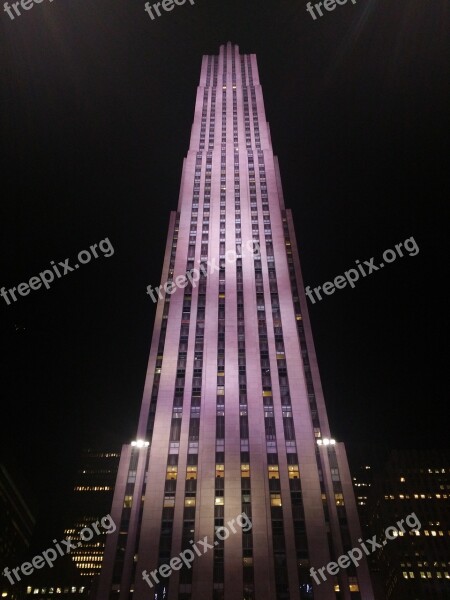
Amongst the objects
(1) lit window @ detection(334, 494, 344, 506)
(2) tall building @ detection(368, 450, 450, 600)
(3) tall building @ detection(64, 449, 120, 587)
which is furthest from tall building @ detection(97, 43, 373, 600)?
(3) tall building @ detection(64, 449, 120, 587)

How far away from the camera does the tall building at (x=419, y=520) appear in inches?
4107

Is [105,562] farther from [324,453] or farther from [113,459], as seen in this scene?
[113,459]

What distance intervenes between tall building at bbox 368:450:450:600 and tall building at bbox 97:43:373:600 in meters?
65.1

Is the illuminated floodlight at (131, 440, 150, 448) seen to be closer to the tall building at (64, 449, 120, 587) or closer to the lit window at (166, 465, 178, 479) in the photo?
the lit window at (166, 465, 178, 479)

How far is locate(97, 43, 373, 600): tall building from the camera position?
43844 mm

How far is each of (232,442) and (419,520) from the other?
274 feet

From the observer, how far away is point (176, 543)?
4562cm

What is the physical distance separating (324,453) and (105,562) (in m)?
25.6

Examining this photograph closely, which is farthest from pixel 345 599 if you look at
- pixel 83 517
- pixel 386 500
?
pixel 83 517

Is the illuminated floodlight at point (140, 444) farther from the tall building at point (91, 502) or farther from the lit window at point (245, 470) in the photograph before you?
the tall building at point (91, 502)

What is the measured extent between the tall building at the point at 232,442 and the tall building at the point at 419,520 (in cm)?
6508

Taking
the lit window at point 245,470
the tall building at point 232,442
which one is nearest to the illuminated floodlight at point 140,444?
the tall building at point 232,442

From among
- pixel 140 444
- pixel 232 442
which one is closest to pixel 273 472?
pixel 232 442

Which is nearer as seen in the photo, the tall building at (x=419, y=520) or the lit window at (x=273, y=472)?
the lit window at (x=273, y=472)
